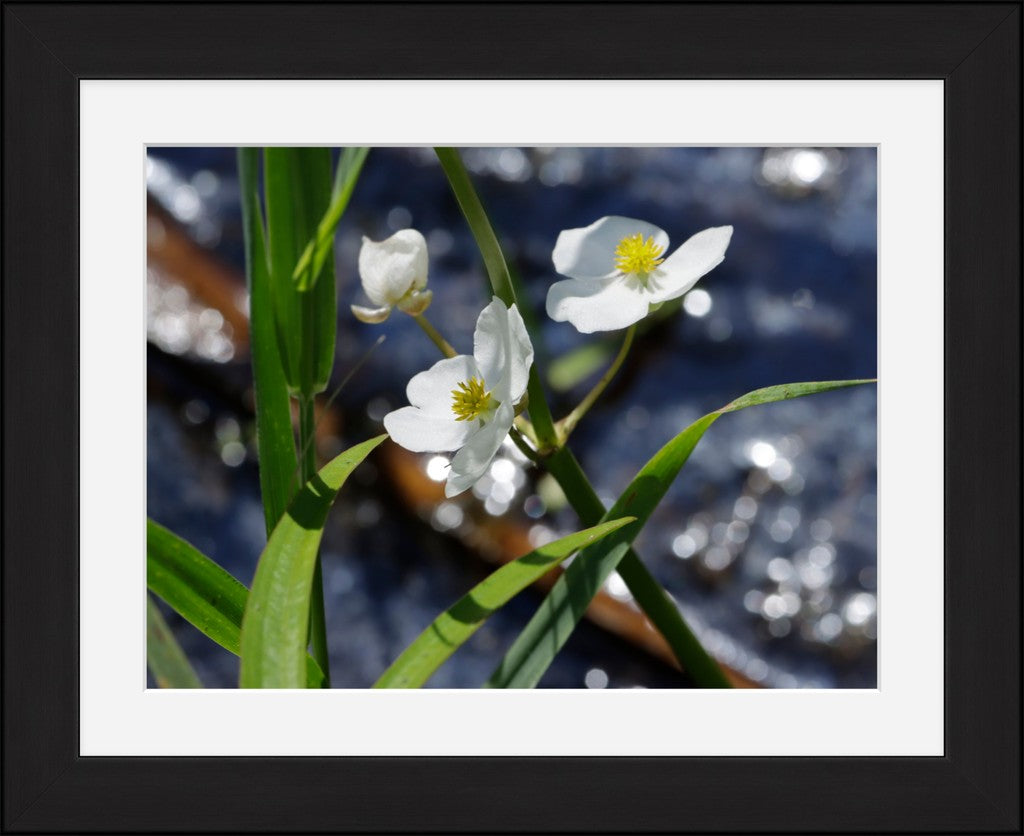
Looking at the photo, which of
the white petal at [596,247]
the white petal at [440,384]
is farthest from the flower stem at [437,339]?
the white petal at [596,247]

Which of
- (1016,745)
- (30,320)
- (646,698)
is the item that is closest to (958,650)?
(1016,745)

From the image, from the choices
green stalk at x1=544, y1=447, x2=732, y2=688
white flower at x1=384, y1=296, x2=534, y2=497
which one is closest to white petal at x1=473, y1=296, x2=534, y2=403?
white flower at x1=384, y1=296, x2=534, y2=497

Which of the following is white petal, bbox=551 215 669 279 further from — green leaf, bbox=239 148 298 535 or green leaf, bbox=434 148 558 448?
green leaf, bbox=239 148 298 535

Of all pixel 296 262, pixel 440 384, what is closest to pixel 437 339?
pixel 440 384

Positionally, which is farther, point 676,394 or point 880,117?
point 676,394

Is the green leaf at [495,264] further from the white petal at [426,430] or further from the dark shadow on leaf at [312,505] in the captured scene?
the dark shadow on leaf at [312,505]

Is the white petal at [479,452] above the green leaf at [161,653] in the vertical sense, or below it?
above

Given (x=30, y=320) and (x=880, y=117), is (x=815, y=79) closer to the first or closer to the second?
(x=880, y=117)
